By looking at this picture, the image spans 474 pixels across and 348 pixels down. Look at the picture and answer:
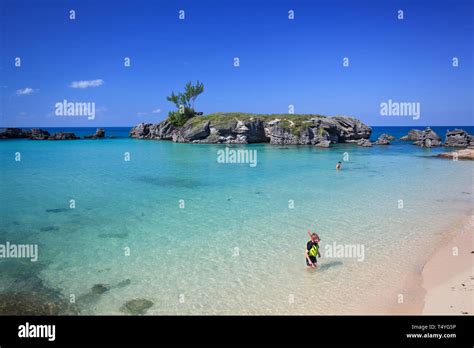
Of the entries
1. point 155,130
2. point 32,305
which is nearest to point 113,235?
point 32,305

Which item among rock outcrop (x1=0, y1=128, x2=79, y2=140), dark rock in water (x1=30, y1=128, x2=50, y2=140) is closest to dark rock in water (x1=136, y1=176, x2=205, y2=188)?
rock outcrop (x1=0, y1=128, x2=79, y2=140)

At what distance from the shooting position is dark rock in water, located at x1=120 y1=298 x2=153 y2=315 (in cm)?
1039

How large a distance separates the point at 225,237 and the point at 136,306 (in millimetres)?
6907

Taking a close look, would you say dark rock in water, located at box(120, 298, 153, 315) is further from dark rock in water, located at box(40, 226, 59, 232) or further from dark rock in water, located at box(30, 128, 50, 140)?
dark rock in water, located at box(30, 128, 50, 140)

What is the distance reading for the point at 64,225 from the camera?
63.2ft

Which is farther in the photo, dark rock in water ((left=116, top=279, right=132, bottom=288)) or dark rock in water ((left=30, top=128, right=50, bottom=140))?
dark rock in water ((left=30, top=128, right=50, bottom=140))

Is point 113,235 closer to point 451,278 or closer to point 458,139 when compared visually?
point 451,278

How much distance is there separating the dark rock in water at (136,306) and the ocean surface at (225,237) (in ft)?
0.67

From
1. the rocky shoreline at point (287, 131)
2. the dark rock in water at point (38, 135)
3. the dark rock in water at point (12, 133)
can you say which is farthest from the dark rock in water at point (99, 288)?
the dark rock in water at point (12, 133)

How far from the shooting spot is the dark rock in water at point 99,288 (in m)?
11.6

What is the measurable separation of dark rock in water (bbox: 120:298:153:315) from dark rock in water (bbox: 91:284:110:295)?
1.39m
